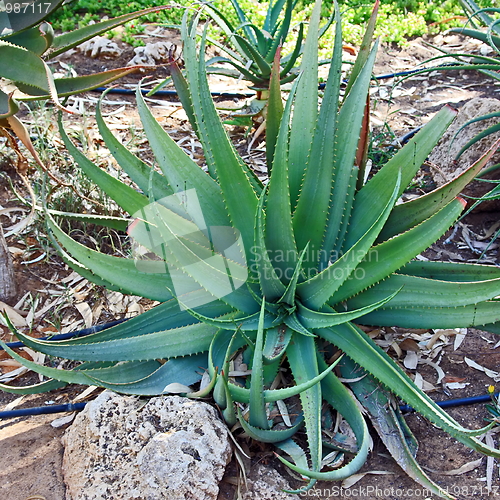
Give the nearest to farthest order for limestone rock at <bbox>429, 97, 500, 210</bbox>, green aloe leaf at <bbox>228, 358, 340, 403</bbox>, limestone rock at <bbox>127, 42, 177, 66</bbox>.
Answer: green aloe leaf at <bbox>228, 358, 340, 403</bbox> < limestone rock at <bbox>429, 97, 500, 210</bbox> < limestone rock at <bbox>127, 42, 177, 66</bbox>

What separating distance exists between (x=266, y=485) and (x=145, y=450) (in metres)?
0.40

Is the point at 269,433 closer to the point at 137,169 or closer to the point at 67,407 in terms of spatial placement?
the point at 67,407

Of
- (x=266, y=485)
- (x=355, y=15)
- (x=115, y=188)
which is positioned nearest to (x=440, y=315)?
(x=266, y=485)

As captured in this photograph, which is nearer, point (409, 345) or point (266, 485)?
point (266, 485)

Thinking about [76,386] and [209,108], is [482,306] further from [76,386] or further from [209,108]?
[76,386]

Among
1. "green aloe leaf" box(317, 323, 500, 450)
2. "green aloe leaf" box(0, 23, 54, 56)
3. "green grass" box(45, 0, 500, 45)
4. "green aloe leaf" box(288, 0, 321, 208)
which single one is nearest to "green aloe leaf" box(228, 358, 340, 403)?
"green aloe leaf" box(317, 323, 500, 450)

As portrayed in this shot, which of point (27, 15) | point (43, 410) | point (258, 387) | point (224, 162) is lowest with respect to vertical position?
point (43, 410)

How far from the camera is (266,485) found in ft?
5.54

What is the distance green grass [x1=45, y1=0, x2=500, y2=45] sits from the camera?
4781mm

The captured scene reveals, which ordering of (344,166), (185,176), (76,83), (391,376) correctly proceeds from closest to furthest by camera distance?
1. (391,376)
2. (344,166)
3. (185,176)
4. (76,83)

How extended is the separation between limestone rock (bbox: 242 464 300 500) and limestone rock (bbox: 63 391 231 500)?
11cm

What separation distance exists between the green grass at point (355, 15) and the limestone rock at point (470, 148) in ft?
6.45

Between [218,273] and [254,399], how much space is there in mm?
414

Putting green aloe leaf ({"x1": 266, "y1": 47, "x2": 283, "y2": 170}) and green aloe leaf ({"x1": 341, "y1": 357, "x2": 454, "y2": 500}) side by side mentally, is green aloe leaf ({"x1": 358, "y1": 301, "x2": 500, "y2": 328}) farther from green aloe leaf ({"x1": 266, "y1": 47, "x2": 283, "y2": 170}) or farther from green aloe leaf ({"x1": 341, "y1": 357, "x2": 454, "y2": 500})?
green aloe leaf ({"x1": 266, "y1": 47, "x2": 283, "y2": 170})
